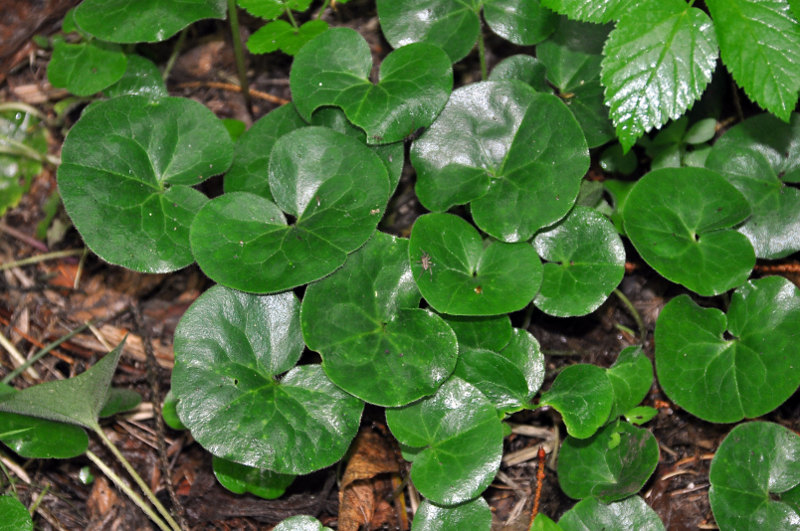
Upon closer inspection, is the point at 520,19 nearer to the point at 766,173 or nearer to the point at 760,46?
the point at 760,46

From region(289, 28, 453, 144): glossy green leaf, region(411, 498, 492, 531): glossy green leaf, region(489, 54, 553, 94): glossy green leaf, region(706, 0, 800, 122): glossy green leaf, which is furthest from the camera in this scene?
region(489, 54, 553, 94): glossy green leaf

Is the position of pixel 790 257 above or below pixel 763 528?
above

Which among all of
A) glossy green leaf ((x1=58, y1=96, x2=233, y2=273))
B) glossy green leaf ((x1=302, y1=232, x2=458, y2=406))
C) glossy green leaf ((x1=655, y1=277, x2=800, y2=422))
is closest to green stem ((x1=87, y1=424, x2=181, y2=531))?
glossy green leaf ((x1=58, y1=96, x2=233, y2=273))

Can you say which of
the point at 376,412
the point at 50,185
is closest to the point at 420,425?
the point at 376,412

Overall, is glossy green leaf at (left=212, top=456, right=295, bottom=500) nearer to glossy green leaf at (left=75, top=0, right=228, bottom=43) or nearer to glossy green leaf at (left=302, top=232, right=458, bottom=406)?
glossy green leaf at (left=302, top=232, right=458, bottom=406)

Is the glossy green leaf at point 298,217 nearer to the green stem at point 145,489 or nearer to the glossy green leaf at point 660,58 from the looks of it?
the green stem at point 145,489

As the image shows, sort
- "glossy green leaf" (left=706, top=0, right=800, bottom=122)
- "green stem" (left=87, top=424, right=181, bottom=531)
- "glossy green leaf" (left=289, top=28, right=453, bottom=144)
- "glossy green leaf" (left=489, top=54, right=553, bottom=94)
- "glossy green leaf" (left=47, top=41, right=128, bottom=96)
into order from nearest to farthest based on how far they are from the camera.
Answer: "glossy green leaf" (left=706, top=0, right=800, bottom=122)
"green stem" (left=87, top=424, right=181, bottom=531)
"glossy green leaf" (left=289, top=28, right=453, bottom=144)
"glossy green leaf" (left=489, top=54, right=553, bottom=94)
"glossy green leaf" (left=47, top=41, right=128, bottom=96)

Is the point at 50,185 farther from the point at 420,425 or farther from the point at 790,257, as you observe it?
the point at 790,257
